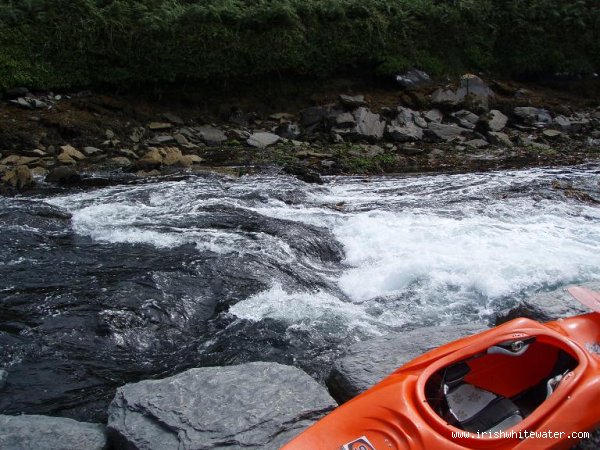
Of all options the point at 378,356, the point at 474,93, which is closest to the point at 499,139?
the point at 474,93

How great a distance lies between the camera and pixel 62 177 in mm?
9812

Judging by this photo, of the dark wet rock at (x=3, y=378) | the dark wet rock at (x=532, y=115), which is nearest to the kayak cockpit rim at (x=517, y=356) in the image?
the dark wet rock at (x=3, y=378)

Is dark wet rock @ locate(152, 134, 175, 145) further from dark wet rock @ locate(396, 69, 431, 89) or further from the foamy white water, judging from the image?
dark wet rock @ locate(396, 69, 431, 89)

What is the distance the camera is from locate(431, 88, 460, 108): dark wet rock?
14.5 meters

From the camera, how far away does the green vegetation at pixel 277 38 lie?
13273 millimetres

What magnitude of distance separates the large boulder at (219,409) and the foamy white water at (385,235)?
1467mm

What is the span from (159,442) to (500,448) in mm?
1900

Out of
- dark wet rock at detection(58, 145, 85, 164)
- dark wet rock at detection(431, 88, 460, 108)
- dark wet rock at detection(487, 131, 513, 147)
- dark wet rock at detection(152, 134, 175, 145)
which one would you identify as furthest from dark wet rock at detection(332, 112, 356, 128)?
dark wet rock at detection(58, 145, 85, 164)

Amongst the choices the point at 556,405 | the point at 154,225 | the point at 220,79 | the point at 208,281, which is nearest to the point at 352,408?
the point at 556,405

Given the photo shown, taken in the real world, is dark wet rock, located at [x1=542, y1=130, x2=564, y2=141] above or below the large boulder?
below

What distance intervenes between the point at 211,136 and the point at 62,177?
12.9ft

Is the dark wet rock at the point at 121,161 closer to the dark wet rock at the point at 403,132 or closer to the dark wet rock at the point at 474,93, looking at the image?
the dark wet rock at the point at 403,132

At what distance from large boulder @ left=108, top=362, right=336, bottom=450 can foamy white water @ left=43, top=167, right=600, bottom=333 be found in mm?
1467

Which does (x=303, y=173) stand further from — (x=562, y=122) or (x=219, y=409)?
(x=562, y=122)
